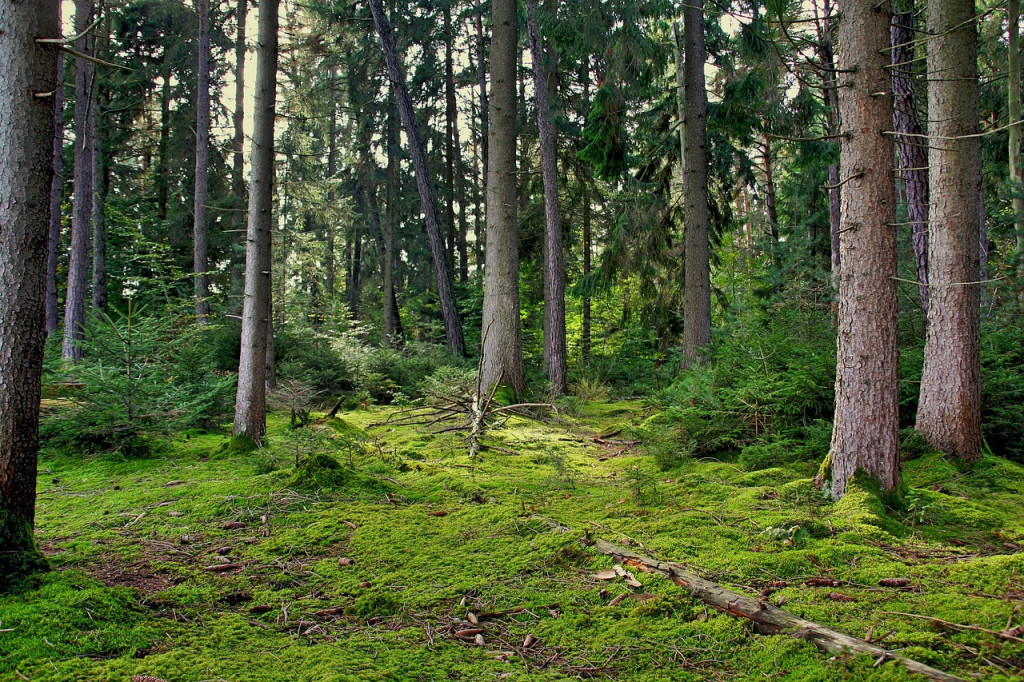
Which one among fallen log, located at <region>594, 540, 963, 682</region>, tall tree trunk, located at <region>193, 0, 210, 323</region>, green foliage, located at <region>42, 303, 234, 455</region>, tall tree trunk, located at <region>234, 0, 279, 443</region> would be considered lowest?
fallen log, located at <region>594, 540, 963, 682</region>

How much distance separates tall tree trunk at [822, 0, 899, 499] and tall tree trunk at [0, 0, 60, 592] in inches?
217

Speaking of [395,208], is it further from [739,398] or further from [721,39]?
[739,398]

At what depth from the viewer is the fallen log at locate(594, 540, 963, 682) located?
260 cm

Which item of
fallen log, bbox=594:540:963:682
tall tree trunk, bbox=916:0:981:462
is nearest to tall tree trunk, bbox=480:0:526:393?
tall tree trunk, bbox=916:0:981:462

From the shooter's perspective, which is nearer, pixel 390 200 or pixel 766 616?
pixel 766 616

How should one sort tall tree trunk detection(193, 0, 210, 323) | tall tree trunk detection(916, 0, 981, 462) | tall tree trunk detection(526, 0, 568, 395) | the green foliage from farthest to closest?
tall tree trunk detection(193, 0, 210, 323)
tall tree trunk detection(526, 0, 568, 395)
the green foliage
tall tree trunk detection(916, 0, 981, 462)

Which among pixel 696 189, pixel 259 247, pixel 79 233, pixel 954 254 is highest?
pixel 696 189

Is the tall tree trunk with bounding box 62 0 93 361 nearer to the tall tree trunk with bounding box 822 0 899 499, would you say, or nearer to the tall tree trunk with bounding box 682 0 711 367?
the tall tree trunk with bounding box 682 0 711 367

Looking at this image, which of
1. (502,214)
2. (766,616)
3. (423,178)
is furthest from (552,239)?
(766,616)

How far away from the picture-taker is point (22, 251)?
3.29m

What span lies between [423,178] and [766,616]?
1408 cm

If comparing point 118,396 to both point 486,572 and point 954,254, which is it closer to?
point 486,572

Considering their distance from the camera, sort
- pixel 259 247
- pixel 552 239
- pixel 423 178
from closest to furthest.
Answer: pixel 259 247
pixel 552 239
pixel 423 178

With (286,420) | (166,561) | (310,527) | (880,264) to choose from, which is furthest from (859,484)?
(286,420)
